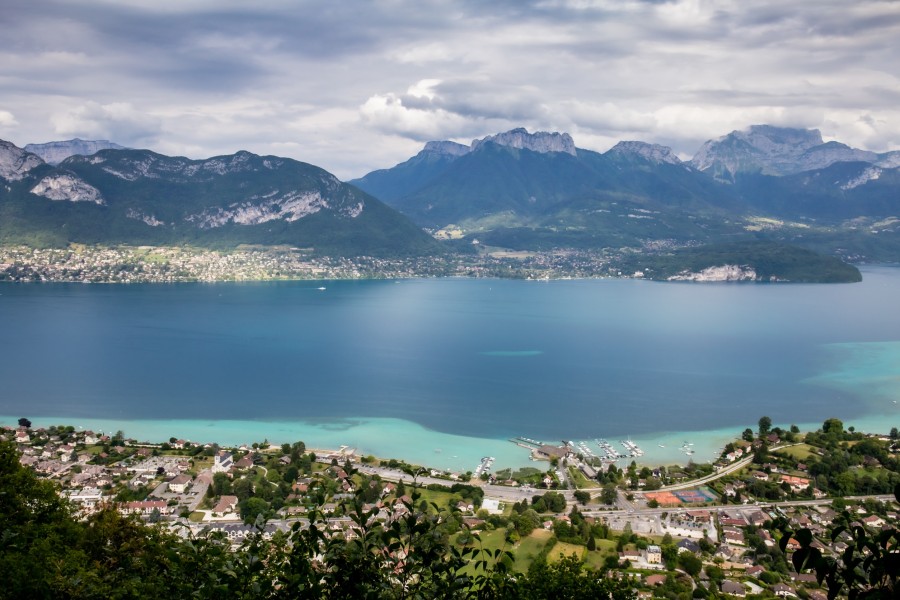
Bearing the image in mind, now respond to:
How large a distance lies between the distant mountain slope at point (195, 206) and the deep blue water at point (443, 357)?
32.1 meters

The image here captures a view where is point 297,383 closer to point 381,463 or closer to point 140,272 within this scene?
point 381,463

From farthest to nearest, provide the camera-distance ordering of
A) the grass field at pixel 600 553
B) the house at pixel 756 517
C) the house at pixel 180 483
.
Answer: the house at pixel 180 483 → the house at pixel 756 517 → the grass field at pixel 600 553

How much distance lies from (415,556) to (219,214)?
131943 mm

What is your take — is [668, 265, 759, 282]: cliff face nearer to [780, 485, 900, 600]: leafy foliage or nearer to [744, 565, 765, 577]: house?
[744, 565, 765, 577]: house

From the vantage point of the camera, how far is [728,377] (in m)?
41.7

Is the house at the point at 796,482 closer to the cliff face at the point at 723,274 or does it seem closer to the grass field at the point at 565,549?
the grass field at the point at 565,549

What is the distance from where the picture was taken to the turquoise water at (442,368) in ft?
102

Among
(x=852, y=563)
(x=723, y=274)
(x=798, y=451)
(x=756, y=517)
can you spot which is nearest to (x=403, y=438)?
(x=756, y=517)

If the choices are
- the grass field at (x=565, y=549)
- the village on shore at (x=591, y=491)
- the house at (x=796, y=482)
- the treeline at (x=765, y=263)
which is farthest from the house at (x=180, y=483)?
the treeline at (x=765, y=263)

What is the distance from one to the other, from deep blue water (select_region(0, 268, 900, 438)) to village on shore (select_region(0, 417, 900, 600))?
17.8ft

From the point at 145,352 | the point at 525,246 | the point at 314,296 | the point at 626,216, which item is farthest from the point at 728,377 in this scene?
the point at 626,216

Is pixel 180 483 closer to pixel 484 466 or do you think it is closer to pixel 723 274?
pixel 484 466

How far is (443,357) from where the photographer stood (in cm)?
4712

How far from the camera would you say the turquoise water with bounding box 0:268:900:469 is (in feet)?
102
